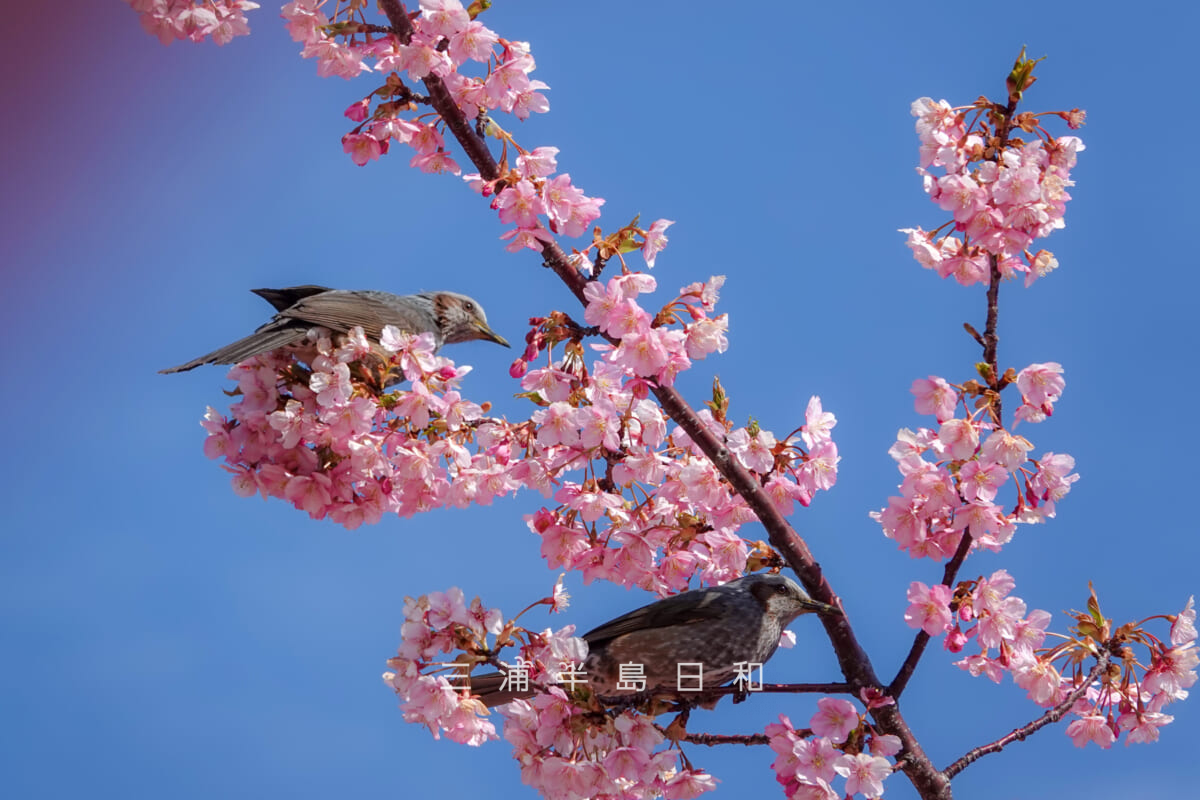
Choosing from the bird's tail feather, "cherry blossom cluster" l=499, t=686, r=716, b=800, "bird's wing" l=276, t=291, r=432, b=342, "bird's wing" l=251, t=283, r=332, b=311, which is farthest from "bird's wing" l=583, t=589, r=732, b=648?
"bird's wing" l=251, t=283, r=332, b=311

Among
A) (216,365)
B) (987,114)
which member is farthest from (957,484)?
(216,365)

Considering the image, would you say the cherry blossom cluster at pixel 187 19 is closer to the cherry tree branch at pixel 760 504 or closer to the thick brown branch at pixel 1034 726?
the cherry tree branch at pixel 760 504

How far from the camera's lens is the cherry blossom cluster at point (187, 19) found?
4.09 meters

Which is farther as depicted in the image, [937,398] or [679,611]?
[679,611]

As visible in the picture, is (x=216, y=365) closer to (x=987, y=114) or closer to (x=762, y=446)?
(x=762, y=446)

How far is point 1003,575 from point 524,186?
216 centimetres

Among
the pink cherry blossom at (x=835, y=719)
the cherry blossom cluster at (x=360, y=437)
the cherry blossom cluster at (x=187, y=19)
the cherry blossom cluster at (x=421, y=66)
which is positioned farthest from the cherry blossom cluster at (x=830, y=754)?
the cherry blossom cluster at (x=187, y=19)

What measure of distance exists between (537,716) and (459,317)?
8.64ft

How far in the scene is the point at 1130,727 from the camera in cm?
355

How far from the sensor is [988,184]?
328 centimetres

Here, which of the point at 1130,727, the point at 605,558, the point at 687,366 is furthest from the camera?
the point at 605,558

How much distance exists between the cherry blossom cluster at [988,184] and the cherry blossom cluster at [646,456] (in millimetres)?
781

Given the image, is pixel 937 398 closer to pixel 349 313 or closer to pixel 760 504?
pixel 760 504

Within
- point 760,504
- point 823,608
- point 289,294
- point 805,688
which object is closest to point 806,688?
point 805,688
